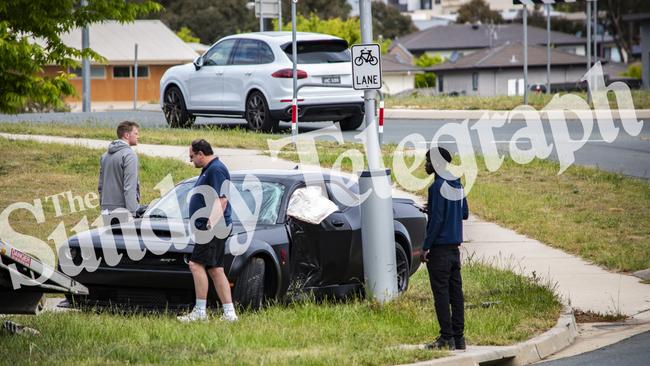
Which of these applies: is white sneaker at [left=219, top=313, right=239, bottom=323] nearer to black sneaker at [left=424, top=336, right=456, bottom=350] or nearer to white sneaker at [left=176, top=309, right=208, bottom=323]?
white sneaker at [left=176, top=309, right=208, bottom=323]

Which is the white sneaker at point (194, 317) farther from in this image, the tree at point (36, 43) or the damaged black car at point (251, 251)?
the tree at point (36, 43)

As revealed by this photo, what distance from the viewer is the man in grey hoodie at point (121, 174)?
42.5 ft

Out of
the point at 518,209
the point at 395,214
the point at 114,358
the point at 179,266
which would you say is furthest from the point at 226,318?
the point at 518,209

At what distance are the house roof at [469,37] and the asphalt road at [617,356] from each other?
97.3 m

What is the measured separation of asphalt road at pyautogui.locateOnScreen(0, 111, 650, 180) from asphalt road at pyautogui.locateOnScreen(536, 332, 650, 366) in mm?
10673

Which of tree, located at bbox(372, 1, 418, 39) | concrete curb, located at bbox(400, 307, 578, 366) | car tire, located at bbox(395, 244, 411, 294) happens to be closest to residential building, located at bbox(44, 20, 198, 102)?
tree, located at bbox(372, 1, 418, 39)

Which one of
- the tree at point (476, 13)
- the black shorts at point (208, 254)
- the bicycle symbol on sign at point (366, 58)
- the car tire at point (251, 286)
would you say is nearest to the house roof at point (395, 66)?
the tree at point (476, 13)

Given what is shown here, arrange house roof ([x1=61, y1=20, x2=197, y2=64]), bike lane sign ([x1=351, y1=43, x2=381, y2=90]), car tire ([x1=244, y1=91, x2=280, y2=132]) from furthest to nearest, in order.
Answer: house roof ([x1=61, y1=20, x2=197, y2=64])
car tire ([x1=244, y1=91, x2=280, y2=132])
bike lane sign ([x1=351, y1=43, x2=381, y2=90])

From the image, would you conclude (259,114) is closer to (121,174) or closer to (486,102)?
(121,174)

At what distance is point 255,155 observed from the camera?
2075cm

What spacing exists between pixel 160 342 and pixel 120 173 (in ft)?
13.5

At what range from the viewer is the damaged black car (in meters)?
10.7

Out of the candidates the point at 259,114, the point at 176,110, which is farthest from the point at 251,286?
the point at 176,110

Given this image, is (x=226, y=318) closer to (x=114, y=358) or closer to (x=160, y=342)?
(x=160, y=342)
